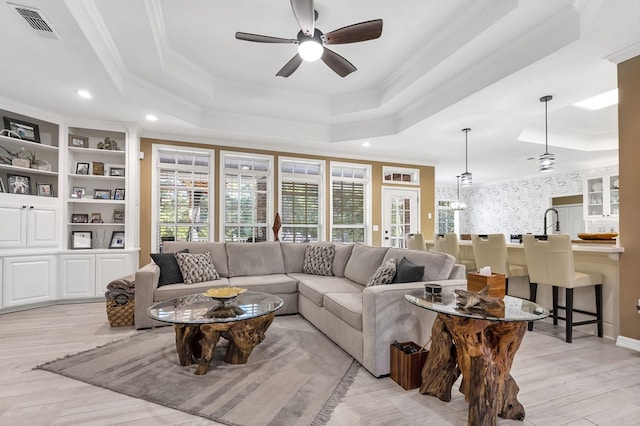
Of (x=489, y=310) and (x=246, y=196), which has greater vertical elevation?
(x=246, y=196)

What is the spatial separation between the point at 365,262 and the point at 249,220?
9.96 ft

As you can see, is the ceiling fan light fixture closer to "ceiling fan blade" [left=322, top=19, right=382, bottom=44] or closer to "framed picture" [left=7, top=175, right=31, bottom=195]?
"ceiling fan blade" [left=322, top=19, right=382, bottom=44]

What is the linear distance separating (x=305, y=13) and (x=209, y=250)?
309 cm

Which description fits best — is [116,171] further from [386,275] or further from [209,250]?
[386,275]

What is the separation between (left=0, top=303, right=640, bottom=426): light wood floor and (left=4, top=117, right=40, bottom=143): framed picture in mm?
2905

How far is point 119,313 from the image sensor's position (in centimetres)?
349

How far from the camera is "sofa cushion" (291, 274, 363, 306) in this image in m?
3.38

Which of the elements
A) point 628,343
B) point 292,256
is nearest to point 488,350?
point 628,343

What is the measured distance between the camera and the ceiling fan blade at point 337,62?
305 centimetres

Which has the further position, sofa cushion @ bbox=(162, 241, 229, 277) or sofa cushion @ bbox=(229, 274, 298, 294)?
sofa cushion @ bbox=(162, 241, 229, 277)

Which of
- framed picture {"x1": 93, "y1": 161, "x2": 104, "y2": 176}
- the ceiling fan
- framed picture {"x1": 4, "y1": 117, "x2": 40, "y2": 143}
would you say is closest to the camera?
the ceiling fan

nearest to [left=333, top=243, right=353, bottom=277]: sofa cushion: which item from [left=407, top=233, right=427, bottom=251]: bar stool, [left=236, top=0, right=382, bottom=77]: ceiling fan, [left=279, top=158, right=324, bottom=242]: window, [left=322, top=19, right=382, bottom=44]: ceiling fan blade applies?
[left=407, top=233, right=427, bottom=251]: bar stool

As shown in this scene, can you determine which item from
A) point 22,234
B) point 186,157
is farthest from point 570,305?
point 22,234

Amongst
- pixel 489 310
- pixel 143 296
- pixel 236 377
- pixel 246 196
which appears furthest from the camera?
pixel 246 196
